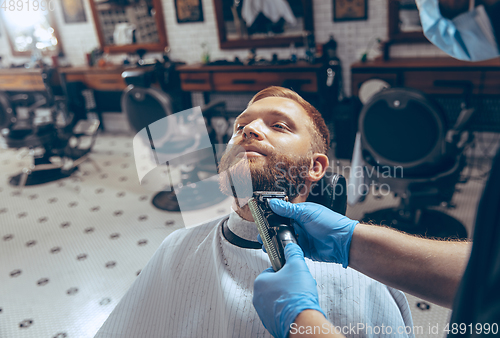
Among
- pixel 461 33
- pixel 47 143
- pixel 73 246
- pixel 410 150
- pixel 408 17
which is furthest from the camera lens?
pixel 47 143

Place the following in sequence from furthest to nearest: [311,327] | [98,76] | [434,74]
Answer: [98,76] → [434,74] → [311,327]

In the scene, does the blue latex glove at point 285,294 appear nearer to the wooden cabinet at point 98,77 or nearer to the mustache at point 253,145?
the mustache at point 253,145

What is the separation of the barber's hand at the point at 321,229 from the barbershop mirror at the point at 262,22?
3091 mm

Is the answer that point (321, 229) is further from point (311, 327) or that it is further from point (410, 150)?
point (410, 150)

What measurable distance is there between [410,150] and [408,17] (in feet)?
6.04

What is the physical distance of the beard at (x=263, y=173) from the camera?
40.0 inches

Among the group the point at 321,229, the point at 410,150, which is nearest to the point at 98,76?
the point at 410,150

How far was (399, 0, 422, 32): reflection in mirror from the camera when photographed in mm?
3154

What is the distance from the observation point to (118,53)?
16.3 feet

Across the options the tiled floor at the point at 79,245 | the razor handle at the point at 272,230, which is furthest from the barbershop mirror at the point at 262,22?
the razor handle at the point at 272,230

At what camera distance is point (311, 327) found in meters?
0.62

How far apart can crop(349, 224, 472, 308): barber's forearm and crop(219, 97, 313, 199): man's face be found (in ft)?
0.91

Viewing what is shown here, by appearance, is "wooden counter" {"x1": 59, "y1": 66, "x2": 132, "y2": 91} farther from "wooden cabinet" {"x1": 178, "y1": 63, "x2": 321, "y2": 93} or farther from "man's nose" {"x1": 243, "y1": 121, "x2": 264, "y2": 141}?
"man's nose" {"x1": 243, "y1": 121, "x2": 264, "y2": 141}

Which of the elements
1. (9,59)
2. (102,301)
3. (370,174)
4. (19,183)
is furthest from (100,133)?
(370,174)
